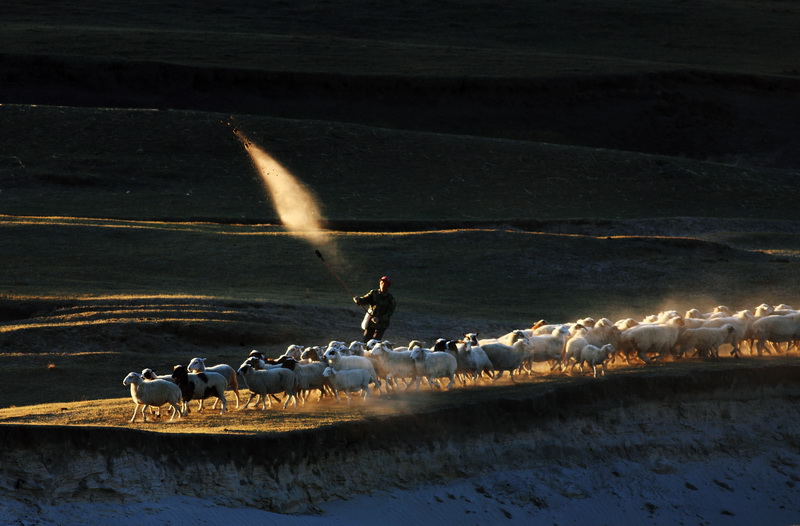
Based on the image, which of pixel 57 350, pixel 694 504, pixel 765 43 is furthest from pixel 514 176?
pixel 765 43

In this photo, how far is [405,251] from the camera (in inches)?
1544

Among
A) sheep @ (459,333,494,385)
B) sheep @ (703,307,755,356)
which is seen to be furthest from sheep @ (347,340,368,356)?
sheep @ (703,307,755,356)

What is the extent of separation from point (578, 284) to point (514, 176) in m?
23.3

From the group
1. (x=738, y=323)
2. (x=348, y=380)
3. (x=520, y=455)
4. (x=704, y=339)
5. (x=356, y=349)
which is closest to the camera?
(x=520, y=455)

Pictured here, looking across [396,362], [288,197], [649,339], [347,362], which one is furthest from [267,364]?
[288,197]

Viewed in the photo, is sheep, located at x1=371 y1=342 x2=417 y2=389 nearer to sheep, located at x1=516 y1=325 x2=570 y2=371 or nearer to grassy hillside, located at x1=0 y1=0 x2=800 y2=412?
sheep, located at x1=516 y1=325 x2=570 y2=371

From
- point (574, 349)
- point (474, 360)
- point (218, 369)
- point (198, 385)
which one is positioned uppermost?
point (574, 349)

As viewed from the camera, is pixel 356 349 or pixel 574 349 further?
pixel 574 349

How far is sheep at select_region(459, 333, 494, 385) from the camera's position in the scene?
2123 centimetres

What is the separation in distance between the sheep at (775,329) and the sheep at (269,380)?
10864 millimetres

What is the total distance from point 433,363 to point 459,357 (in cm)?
77

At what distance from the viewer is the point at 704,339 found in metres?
24.2

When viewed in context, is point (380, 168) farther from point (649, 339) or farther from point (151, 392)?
point (151, 392)

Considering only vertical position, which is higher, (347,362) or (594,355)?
(594,355)
